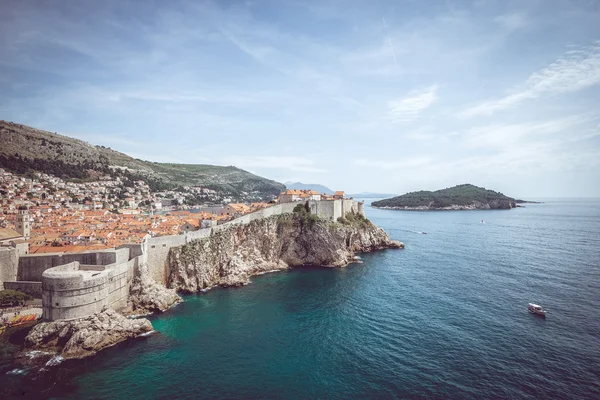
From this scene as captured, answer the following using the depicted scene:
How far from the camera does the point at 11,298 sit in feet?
78.7

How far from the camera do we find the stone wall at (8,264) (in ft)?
83.9

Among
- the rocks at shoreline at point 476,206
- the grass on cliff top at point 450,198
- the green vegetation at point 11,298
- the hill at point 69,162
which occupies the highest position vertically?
the hill at point 69,162

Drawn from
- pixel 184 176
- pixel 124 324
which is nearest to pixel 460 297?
pixel 124 324

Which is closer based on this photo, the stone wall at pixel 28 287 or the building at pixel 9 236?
the stone wall at pixel 28 287

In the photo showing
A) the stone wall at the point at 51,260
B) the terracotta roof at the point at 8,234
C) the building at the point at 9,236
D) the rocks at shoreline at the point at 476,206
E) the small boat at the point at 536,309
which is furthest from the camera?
the rocks at shoreline at the point at 476,206

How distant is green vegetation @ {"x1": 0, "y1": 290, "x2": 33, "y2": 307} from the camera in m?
23.8

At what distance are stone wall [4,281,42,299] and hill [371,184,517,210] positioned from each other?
146280 mm

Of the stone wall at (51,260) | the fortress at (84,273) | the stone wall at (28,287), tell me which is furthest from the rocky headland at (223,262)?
the stone wall at (28,287)

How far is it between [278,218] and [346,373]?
27.9m

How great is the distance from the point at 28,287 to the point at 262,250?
23.3 meters

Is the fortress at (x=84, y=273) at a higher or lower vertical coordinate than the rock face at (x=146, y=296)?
higher

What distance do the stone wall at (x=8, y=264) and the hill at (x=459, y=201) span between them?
147192mm

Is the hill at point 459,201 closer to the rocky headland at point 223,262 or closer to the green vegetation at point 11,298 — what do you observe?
the rocky headland at point 223,262

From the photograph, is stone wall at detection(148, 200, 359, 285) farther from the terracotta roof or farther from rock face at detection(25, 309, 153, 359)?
the terracotta roof
